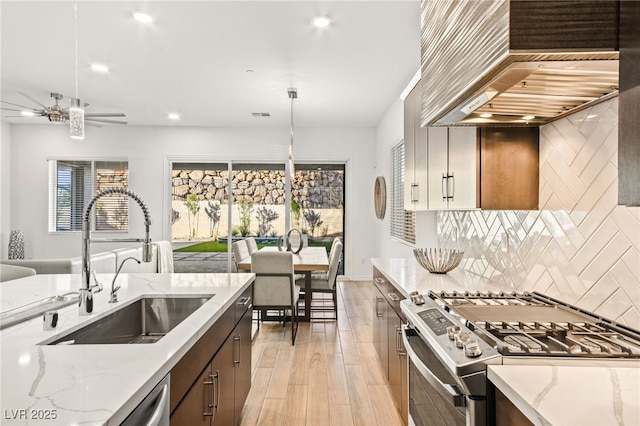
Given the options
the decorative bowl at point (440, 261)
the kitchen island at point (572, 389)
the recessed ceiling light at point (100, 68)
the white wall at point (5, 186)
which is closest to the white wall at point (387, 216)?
the decorative bowl at point (440, 261)

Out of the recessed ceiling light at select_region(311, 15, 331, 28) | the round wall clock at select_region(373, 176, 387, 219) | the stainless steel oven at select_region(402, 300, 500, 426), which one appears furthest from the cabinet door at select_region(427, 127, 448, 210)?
the round wall clock at select_region(373, 176, 387, 219)

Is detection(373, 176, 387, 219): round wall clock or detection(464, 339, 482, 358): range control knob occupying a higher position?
detection(373, 176, 387, 219): round wall clock

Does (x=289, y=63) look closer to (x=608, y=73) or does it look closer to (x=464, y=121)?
(x=464, y=121)

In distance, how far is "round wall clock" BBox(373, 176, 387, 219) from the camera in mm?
6277

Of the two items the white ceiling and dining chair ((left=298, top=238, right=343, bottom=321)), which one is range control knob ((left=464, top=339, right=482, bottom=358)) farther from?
dining chair ((left=298, top=238, right=343, bottom=321))

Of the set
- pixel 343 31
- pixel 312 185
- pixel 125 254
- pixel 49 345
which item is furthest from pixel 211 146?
pixel 49 345

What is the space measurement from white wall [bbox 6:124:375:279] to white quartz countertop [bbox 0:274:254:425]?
18.6 feet

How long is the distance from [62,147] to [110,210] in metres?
1.46

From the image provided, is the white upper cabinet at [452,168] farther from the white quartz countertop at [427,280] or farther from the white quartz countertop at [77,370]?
the white quartz countertop at [77,370]

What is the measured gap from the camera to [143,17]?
3096mm

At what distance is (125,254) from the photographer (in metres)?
4.53

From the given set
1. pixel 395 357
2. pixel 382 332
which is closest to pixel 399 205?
pixel 382 332

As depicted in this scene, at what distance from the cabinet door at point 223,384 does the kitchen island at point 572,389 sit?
42.9 inches

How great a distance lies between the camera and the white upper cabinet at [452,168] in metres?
2.04
